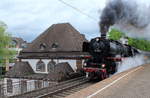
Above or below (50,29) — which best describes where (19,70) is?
below

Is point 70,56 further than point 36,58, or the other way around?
point 36,58

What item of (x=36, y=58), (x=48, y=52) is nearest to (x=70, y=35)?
(x=48, y=52)

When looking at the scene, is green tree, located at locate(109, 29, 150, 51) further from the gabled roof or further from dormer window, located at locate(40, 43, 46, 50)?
dormer window, located at locate(40, 43, 46, 50)

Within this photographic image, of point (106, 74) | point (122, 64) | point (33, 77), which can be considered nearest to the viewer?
point (106, 74)

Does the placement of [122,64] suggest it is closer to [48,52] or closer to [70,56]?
[70,56]

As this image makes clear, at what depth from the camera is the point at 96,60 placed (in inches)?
642

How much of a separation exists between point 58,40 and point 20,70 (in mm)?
7248

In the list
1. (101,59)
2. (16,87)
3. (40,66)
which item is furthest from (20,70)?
(101,59)

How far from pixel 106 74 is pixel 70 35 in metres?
14.1

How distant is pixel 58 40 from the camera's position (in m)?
28.7

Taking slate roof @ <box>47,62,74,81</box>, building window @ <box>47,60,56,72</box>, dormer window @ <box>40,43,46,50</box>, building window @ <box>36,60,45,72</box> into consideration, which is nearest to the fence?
slate roof @ <box>47,62,74,81</box>

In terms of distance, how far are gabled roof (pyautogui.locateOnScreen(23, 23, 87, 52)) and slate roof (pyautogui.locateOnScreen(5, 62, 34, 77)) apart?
2670 millimetres

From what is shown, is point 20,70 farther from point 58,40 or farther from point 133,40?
point 133,40

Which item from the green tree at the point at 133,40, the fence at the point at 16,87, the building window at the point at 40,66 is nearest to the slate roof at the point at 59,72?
the fence at the point at 16,87
